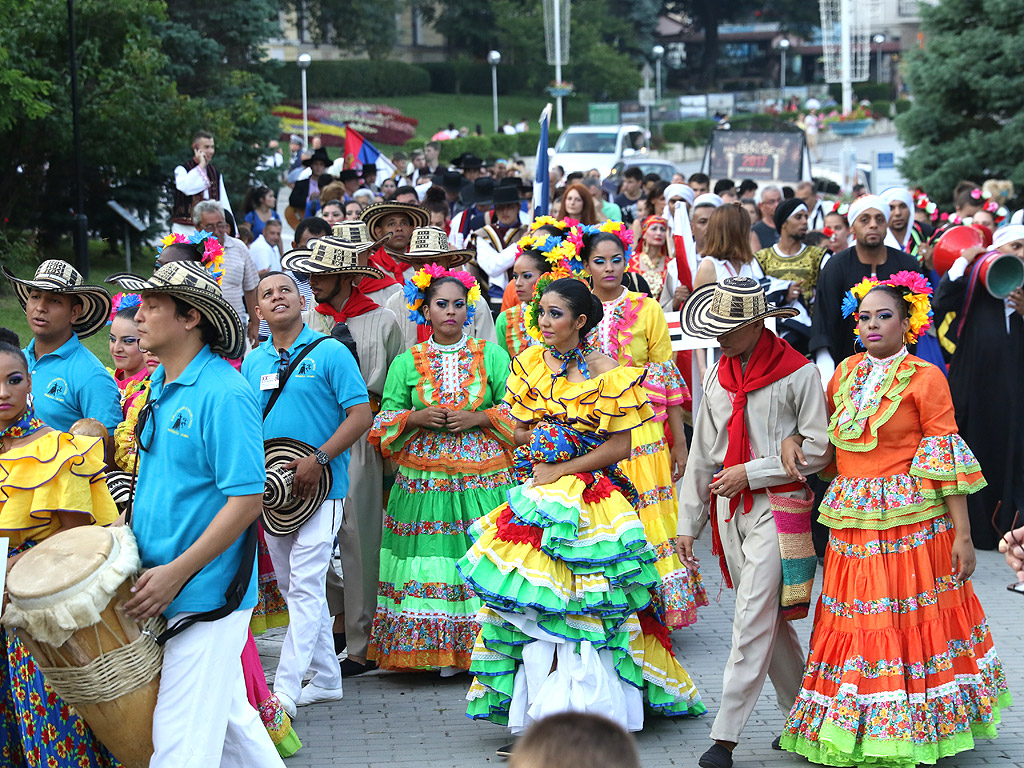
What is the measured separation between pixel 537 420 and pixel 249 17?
90.4 feet

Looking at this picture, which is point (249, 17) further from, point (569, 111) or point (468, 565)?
point (569, 111)

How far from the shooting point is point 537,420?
19.9 ft

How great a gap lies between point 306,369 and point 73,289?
122cm

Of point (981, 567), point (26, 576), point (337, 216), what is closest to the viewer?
point (26, 576)

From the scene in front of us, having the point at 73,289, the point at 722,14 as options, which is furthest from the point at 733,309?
the point at 722,14

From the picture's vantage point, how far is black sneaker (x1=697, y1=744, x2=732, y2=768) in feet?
19.1

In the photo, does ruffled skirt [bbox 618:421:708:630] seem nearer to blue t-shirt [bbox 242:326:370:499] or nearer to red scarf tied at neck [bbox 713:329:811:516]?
red scarf tied at neck [bbox 713:329:811:516]

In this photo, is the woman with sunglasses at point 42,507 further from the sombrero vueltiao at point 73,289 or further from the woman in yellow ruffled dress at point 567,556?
the woman in yellow ruffled dress at point 567,556

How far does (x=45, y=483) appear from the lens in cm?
483

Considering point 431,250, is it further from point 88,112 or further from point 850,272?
point 88,112

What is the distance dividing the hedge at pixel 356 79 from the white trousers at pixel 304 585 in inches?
2189

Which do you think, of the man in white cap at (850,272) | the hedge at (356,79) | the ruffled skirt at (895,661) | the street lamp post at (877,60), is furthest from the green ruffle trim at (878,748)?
the street lamp post at (877,60)

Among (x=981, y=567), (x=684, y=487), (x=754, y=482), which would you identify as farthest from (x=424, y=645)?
(x=981, y=567)

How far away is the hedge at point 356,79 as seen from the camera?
62281 millimetres
